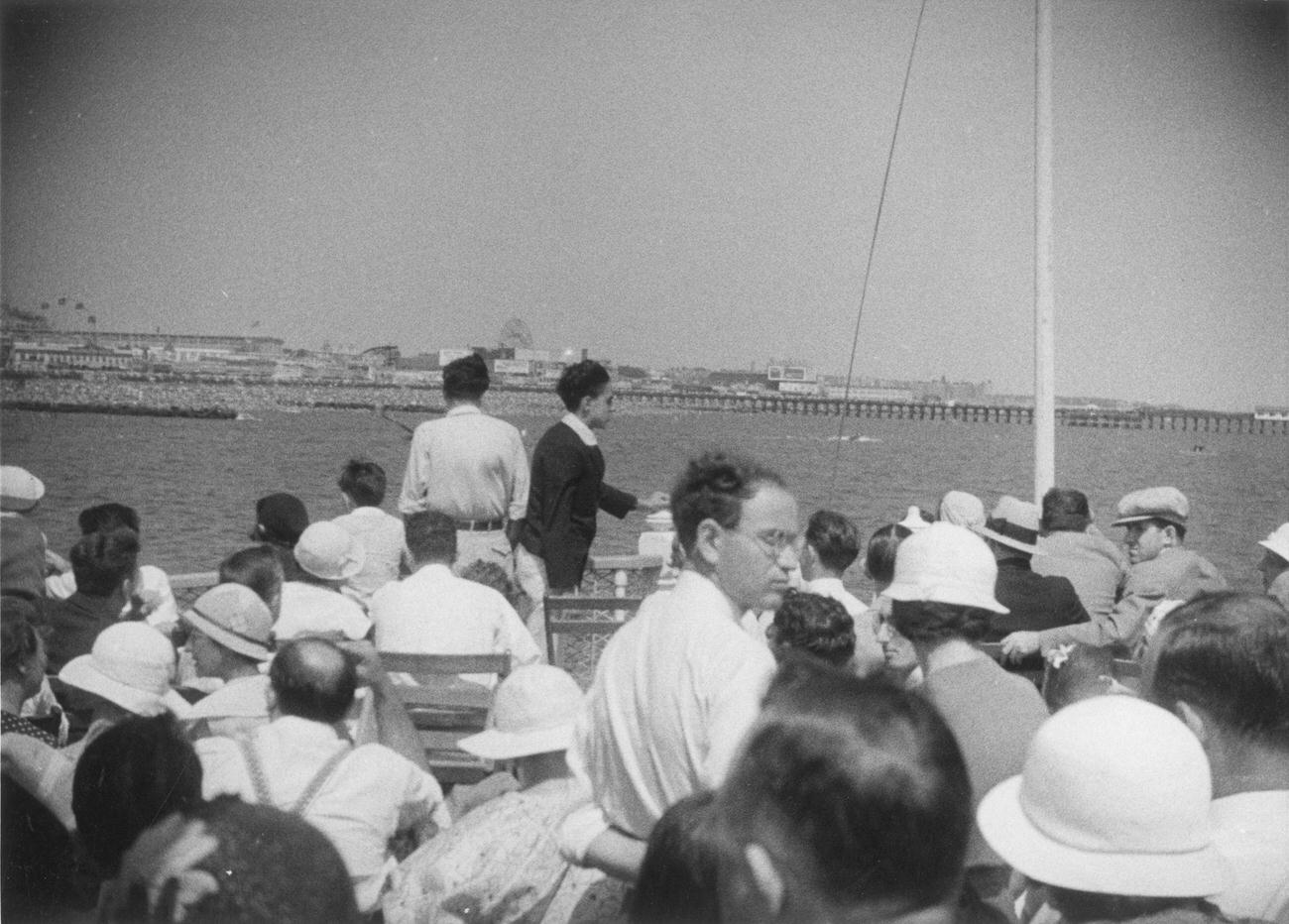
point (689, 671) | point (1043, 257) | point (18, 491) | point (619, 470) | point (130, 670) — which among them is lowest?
point (619, 470)

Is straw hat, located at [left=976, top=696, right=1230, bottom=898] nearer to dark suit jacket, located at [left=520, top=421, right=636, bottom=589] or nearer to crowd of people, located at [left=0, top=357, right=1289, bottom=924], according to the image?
crowd of people, located at [left=0, top=357, right=1289, bottom=924]

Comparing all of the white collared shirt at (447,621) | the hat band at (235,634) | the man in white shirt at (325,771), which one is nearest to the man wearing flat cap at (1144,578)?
the white collared shirt at (447,621)

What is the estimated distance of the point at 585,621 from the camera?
5570 mm

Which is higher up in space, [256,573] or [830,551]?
[830,551]

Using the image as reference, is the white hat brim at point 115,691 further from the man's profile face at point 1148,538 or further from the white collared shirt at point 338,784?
the man's profile face at point 1148,538

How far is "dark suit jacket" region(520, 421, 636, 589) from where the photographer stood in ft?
21.6

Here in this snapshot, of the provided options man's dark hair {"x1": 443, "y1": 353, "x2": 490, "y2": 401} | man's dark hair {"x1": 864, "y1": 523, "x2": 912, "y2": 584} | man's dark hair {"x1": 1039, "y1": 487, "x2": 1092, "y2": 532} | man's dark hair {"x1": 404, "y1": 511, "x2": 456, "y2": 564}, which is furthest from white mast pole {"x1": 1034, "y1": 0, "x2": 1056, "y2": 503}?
man's dark hair {"x1": 404, "y1": 511, "x2": 456, "y2": 564}

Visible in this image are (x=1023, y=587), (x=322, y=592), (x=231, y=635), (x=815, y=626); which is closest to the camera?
(x=815, y=626)

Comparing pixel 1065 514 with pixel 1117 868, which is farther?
pixel 1065 514

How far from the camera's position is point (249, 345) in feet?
107

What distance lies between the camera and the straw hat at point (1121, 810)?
2.17 meters

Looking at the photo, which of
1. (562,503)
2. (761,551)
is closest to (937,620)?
(761,551)

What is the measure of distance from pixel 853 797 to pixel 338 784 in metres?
2.10

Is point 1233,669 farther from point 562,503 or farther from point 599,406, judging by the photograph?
point 562,503
